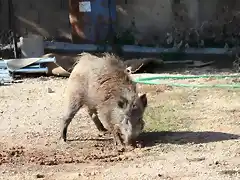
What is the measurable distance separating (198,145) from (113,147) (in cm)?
101

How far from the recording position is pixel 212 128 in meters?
8.53

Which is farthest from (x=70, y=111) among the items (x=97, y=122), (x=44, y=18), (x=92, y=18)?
(x=44, y=18)

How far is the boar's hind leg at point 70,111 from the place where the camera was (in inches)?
332

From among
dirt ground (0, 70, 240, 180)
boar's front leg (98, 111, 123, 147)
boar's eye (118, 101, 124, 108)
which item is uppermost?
boar's eye (118, 101, 124, 108)

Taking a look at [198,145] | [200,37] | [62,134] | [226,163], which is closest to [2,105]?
[62,134]

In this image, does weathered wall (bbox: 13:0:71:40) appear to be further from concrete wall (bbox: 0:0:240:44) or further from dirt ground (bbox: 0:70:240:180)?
dirt ground (bbox: 0:70:240:180)

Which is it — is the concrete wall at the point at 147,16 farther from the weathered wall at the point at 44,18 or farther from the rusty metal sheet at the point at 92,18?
the rusty metal sheet at the point at 92,18

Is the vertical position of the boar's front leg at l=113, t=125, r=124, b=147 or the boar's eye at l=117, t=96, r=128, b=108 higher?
the boar's eye at l=117, t=96, r=128, b=108

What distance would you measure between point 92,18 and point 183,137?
8354 millimetres

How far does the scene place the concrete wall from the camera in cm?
1619

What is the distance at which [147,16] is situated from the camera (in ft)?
54.1

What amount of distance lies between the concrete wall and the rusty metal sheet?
22.3 inches

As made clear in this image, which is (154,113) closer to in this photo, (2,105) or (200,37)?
(2,105)

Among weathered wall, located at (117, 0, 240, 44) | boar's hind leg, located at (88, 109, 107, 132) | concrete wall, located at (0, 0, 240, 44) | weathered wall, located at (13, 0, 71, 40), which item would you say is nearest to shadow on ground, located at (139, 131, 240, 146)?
boar's hind leg, located at (88, 109, 107, 132)
